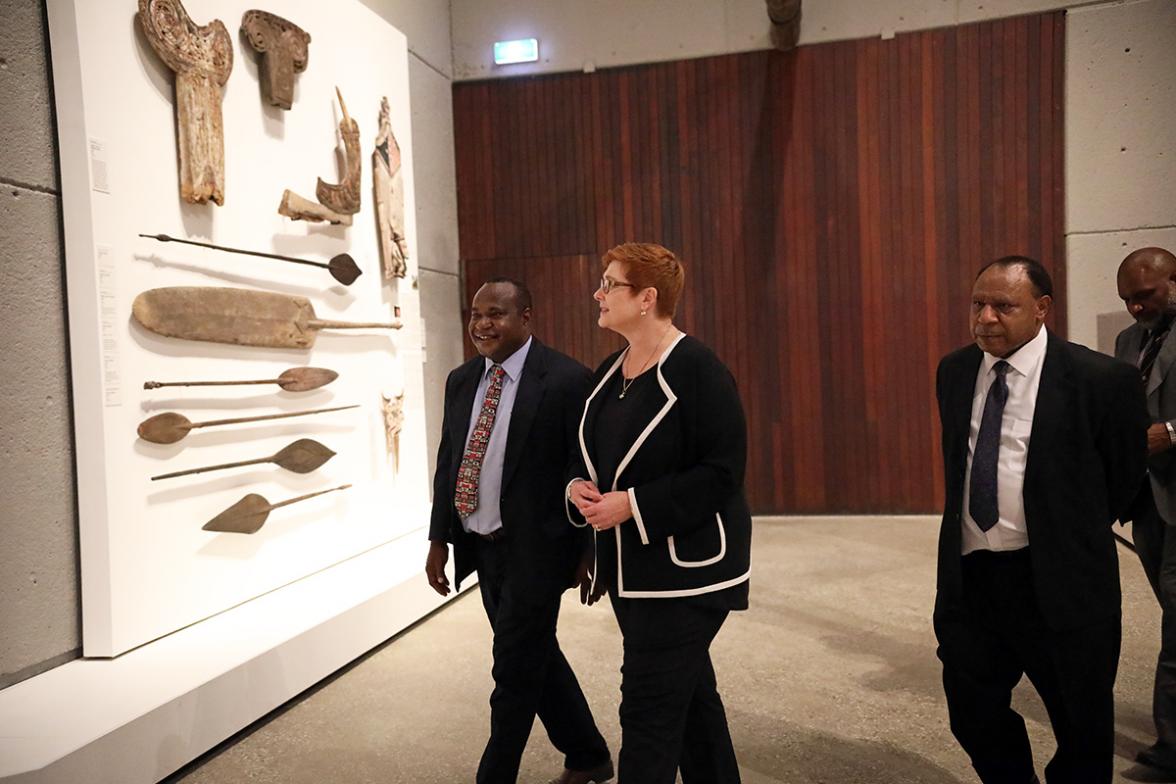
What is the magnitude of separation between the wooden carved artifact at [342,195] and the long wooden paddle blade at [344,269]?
0.55ft

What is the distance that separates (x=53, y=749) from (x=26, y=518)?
81 centimetres

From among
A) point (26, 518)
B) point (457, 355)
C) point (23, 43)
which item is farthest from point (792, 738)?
point (457, 355)

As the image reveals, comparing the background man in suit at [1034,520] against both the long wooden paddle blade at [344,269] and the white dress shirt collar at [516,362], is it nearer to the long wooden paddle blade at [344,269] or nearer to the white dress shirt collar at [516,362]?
the white dress shirt collar at [516,362]

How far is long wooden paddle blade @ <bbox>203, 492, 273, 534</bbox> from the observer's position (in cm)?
344

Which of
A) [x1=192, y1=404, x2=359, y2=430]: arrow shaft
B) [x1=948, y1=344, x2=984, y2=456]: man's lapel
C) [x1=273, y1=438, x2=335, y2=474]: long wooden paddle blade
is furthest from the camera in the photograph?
[x1=273, y1=438, x2=335, y2=474]: long wooden paddle blade

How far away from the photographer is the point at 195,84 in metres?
3.36

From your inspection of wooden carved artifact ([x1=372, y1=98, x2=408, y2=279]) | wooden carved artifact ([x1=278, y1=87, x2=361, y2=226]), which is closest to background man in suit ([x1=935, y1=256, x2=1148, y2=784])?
wooden carved artifact ([x1=278, y1=87, x2=361, y2=226])

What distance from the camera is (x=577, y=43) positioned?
6.56m

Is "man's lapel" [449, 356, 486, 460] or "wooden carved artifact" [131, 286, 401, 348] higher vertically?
"wooden carved artifact" [131, 286, 401, 348]

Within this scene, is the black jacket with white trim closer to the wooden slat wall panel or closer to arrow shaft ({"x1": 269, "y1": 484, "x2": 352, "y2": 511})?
arrow shaft ({"x1": 269, "y1": 484, "x2": 352, "y2": 511})

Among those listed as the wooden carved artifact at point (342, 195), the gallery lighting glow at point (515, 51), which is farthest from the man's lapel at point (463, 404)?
the gallery lighting glow at point (515, 51)

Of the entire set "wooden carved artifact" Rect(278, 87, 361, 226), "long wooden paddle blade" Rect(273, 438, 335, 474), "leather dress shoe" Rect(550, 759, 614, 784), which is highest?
"wooden carved artifact" Rect(278, 87, 361, 226)

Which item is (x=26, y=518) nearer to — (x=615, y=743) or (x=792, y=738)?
(x=615, y=743)

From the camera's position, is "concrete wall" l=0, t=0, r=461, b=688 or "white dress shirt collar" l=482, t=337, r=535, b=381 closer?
"white dress shirt collar" l=482, t=337, r=535, b=381
